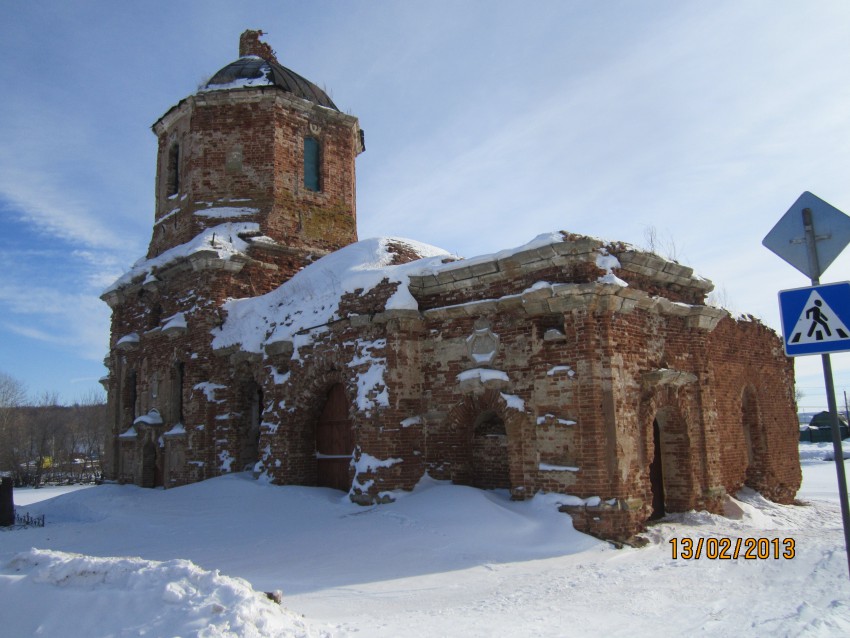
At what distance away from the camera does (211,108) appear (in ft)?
54.0

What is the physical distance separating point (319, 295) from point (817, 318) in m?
9.34

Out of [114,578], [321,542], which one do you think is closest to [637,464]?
[321,542]

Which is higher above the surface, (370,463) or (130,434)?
(130,434)

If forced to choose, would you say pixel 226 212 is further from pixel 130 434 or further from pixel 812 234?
pixel 812 234

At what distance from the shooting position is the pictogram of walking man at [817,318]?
4547 mm

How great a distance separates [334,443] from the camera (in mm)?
12430

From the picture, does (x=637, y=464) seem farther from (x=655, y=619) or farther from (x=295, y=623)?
(x=295, y=623)

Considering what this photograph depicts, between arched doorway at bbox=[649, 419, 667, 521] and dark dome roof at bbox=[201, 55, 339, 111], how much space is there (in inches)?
452

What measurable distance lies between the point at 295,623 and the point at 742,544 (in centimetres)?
623

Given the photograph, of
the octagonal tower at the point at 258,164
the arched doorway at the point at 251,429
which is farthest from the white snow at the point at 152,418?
the octagonal tower at the point at 258,164

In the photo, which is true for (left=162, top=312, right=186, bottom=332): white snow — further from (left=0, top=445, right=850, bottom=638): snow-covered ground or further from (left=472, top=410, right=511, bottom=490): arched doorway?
(left=472, top=410, right=511, bottom=490): arched doorway
